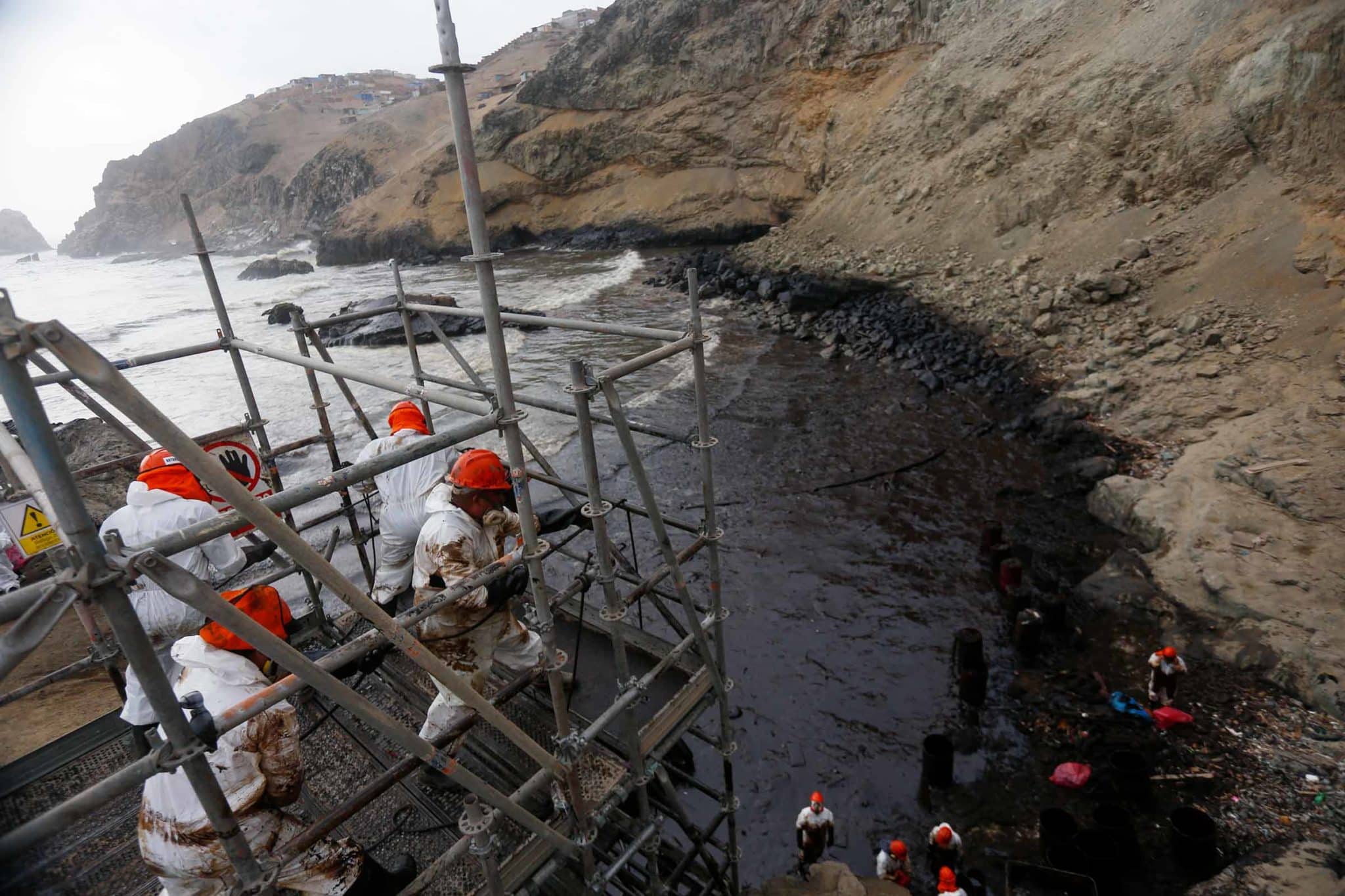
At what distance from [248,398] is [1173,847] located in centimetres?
717

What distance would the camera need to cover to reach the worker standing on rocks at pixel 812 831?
498 centimetres

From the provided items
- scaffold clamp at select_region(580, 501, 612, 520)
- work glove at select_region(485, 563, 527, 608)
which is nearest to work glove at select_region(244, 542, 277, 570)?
work glove at select_region(485, 563, 527, 608)

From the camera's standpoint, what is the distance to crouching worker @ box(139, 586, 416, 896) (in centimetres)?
272

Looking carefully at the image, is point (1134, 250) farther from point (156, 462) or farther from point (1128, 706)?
point (156, 462)

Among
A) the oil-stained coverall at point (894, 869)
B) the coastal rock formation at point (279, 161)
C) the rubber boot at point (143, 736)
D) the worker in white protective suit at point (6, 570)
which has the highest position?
the coastal rock formation at point (279, 161)

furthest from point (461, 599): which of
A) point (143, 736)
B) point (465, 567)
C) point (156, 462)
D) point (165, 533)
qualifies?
point (156, 462)

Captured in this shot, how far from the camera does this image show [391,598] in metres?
4.57

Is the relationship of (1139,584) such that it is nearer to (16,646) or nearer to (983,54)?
(16,646)

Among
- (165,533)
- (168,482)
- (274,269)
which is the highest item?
(168,482)

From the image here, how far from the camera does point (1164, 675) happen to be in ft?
18.4

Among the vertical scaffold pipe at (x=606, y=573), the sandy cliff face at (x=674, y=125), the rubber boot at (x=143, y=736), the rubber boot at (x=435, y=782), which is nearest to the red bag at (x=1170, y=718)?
the vertical scaffold pipe at (x=606, y=573)

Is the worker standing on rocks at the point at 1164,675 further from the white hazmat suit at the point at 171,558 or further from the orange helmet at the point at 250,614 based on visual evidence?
the white hazmat suit at the point at 171,558

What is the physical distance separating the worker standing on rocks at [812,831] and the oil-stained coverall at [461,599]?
100.0 inches

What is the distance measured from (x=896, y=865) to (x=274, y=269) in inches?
1885
